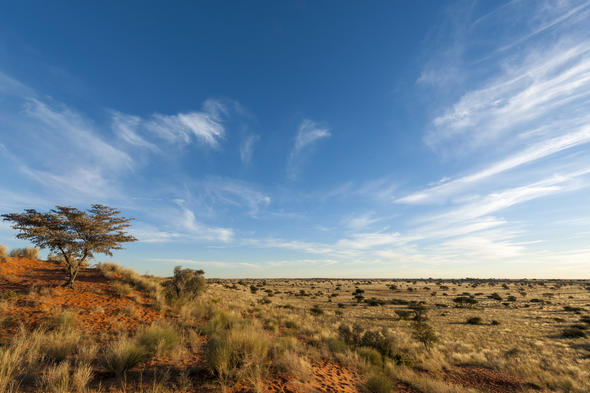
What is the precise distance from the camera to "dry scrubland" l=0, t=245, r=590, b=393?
22.2 ft

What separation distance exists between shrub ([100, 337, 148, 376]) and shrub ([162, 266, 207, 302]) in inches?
481

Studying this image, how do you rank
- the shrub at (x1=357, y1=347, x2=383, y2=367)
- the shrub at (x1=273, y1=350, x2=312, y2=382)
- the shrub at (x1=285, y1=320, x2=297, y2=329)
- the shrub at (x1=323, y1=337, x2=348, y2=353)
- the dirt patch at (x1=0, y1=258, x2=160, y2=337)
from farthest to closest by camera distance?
the shrub at (x1=285, y1=320, x2=297, y2=329), the shrub at (x1=323, y1=337, x2=348, y2=353), the dirt patch at (x1=0, y1=258, x2=160, y2=337), the shrub at (x1=357, y1=347, x2=383, y2=367), the shrub at (x1=273, y1=350, x2=312, y2=382)

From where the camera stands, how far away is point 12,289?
14.7 m

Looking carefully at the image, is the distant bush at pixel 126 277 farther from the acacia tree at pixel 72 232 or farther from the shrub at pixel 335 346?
the shrub at pixel 335 346

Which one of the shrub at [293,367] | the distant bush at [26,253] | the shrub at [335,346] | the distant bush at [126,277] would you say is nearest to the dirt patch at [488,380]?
the shrub at [335,346]

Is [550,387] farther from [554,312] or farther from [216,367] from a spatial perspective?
[554,312]

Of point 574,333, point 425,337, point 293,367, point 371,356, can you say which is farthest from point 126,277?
point 574,333

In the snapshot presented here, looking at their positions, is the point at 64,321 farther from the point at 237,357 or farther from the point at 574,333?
the point at 574,333

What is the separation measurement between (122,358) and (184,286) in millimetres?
13900

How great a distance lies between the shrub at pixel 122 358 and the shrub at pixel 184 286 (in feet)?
40.1

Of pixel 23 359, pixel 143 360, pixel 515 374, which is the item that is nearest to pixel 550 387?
pixel 515 374

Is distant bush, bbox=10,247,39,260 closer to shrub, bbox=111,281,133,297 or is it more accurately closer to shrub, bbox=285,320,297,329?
shrub, bbox=111,281,133,297

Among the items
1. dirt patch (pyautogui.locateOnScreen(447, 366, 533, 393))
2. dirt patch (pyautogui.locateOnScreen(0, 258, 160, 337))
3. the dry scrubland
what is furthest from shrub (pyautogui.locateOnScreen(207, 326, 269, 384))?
dirt patch (pyautogui.locateOnScreen(447, 366, 533, 393))

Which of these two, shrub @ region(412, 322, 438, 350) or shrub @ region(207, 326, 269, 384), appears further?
shrub @ region(412, 322, 438, 350)
